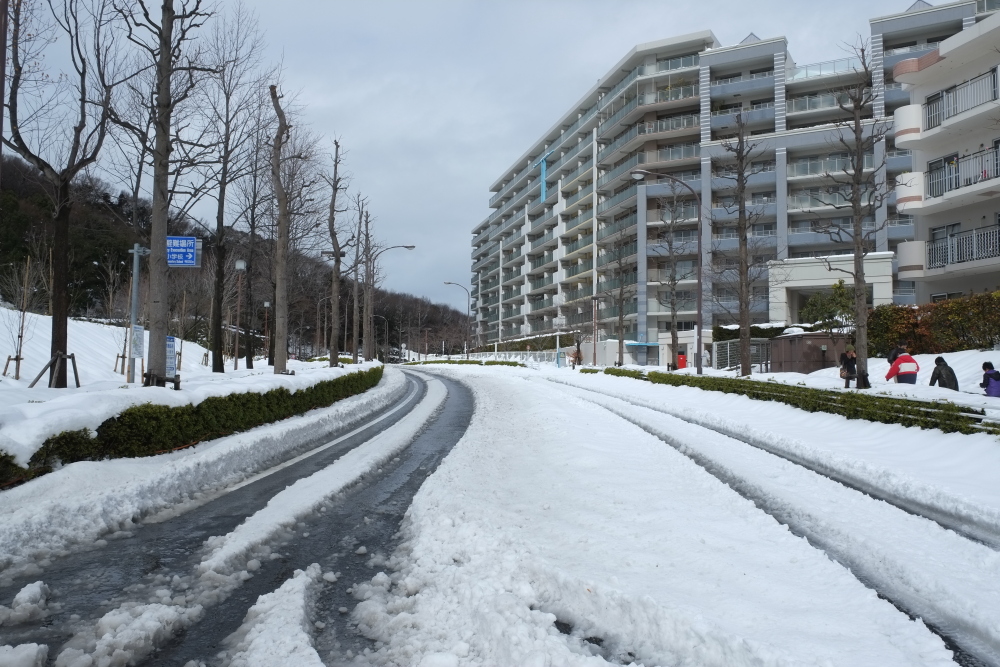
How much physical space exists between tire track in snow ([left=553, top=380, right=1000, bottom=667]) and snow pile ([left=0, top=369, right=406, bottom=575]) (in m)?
5.61

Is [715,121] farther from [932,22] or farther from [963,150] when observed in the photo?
[963,150]

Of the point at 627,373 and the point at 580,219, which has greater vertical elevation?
the point at 580,219

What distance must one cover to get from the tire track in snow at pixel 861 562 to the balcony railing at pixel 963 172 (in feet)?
67.1

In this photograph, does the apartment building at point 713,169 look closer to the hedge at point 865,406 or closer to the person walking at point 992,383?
the hedge at point 865,406

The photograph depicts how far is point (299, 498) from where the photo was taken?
639 cm

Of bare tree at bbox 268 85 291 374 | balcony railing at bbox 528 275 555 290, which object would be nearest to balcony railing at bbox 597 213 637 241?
balcony railing at bbox 528 275 555 290

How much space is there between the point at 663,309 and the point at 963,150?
2955 cm

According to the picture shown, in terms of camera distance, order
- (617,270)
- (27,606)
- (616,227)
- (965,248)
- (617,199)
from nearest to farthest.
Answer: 1. (27,606)
2. (965,248)
3. (617,270)
4. (617,199)
5. (616,227)

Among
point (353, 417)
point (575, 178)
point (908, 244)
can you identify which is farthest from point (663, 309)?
point (353, 417)

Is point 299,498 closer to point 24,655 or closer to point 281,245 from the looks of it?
point 24,655

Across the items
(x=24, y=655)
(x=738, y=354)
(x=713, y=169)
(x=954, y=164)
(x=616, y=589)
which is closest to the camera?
(x=24, y=655)

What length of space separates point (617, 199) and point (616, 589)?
187 feet

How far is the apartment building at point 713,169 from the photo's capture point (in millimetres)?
45719

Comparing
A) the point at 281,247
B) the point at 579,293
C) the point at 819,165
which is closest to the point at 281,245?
the point at 281,247
